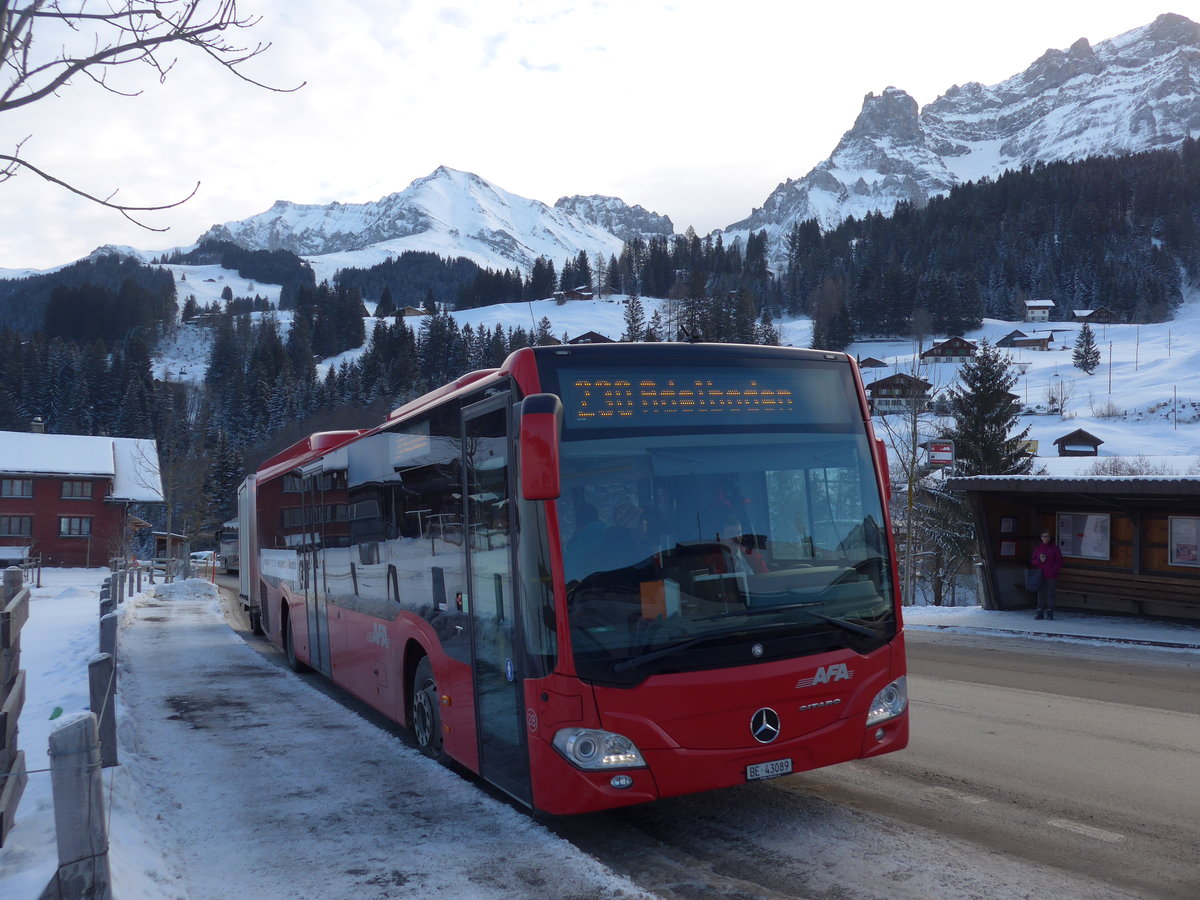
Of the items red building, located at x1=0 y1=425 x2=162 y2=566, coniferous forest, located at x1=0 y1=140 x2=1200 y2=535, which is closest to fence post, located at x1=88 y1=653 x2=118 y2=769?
red building, located at x1=0 y1=425 x2=162 y2=566

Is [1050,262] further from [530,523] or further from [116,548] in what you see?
[530,523]

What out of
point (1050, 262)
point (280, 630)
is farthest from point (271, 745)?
point (1050, 262)

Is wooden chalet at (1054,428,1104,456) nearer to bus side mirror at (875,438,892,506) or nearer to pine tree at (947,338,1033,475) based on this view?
pine tree at (947,338,1033,475)

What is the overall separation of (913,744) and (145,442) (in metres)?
60.7

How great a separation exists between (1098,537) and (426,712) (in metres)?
15.0

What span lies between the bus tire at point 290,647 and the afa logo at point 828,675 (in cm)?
963

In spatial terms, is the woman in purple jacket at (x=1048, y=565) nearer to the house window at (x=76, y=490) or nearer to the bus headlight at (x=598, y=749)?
the bus headlight at (x=598, y=749)

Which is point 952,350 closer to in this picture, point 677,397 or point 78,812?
point 677,397

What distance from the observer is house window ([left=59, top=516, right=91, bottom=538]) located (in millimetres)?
55969

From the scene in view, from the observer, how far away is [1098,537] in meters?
17.7

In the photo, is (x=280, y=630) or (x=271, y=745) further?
(x=280, y=630)

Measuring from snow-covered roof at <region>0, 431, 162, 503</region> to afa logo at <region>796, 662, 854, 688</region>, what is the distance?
54552 mm

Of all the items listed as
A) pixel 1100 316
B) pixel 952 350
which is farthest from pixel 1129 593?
pixel 1100 316

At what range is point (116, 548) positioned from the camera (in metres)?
50.9
